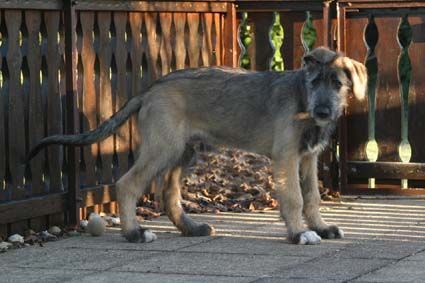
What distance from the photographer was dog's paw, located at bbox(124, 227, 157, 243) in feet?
27.7

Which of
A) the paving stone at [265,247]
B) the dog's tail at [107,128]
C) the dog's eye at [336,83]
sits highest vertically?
the dog's eye at [336,83]

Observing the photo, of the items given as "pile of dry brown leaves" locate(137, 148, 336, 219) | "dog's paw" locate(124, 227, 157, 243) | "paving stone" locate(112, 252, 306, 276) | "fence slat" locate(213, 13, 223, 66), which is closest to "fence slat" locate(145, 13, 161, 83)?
"pile of dry brown leaves" locate(137, 148, 336, 219)

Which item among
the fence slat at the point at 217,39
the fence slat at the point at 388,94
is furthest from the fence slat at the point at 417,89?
the fence slat at the point at 217,39

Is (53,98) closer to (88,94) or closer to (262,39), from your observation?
(88,94)

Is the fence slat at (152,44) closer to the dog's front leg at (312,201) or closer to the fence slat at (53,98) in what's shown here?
the fence slat at (53,98)

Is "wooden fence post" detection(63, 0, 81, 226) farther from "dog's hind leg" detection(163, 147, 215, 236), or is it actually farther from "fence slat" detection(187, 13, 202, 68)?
"fence slat" detection(187, 13, 202, 68)

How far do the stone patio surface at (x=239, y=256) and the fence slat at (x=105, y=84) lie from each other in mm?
660

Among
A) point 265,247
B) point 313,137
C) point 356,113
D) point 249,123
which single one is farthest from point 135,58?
point 265,247

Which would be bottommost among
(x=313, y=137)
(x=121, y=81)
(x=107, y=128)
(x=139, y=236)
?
(x=139, y=236)

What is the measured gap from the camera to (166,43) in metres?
10.8

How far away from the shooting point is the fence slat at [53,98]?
9055mm

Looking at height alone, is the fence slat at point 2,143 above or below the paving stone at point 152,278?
above

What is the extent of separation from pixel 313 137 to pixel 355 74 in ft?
1.83

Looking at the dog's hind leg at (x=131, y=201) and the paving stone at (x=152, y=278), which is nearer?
the paving stone at (x=152, y=278)
